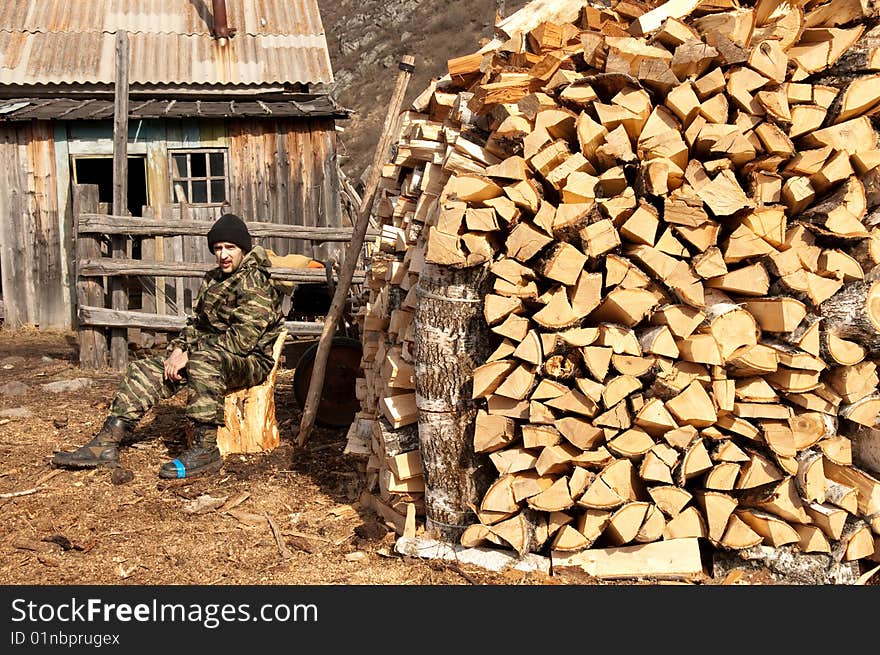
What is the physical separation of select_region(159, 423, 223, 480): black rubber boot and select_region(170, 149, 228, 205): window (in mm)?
6280

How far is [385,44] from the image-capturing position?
32.8 metres

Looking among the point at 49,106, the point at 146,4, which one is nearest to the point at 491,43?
the point at 49,106

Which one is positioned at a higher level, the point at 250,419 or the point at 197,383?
the point at 197,383

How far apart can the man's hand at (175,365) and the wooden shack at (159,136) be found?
18.2 feet

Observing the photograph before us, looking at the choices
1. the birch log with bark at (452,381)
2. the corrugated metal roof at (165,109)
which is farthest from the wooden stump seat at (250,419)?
the corrugated metal roof at (165,109)

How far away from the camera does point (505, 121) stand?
13.1ft

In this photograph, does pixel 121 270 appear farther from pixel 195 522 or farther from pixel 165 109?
pixel 195 522

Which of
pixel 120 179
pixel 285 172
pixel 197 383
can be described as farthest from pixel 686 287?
pixel 285 172

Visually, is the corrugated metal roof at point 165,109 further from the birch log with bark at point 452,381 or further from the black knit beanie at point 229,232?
the birch log with bark at point 452,381

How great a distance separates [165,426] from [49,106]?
617 centimetres

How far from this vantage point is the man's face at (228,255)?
5.66 meters

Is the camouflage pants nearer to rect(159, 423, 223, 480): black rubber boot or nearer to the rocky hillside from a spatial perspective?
rect(159, 423, 223, 480): black rubber boot

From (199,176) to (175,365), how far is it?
6335mm

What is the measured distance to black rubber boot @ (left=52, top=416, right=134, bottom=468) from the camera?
541 centimetres
